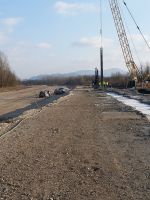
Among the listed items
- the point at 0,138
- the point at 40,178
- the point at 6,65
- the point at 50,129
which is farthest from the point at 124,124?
the point at 6,65

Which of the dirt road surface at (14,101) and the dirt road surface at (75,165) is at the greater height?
the dirt road surface at (75,165)

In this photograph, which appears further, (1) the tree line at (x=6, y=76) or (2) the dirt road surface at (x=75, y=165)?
(1) the tree line at (x=6, y=76)

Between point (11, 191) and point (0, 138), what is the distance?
28.4 ft

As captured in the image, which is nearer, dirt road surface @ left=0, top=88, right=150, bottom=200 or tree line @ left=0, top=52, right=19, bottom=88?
dirt road surface @ left=0, top=88, right=150, bottom=200

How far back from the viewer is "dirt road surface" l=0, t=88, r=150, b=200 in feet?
28.6

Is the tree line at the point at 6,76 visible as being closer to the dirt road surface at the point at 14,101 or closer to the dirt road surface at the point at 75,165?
the dirt road surface at the point at 14,101

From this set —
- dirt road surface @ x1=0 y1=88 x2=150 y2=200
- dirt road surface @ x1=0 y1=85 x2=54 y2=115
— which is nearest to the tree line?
dirt road surface @ x1=0 y1=85 x2=54 y2=115

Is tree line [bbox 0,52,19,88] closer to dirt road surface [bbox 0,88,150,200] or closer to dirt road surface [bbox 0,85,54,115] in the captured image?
dirt road surface [bbox 0,85,54,115]

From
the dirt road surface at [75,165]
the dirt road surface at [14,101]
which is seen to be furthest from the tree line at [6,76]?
the dirt road surface at [75,165]

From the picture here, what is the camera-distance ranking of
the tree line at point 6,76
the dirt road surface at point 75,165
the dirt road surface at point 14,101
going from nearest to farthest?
the dirt road surface at point 75,165, the dirt road surface at point 14,101, the tree line at point 6,76

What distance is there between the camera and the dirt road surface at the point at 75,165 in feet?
28.6

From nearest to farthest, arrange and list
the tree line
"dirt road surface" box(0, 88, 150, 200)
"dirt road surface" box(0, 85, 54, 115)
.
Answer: "dirt road surface" box(0, 88, 150, 200), "dirt road surface" box(0, 85, 54, 115), the tree line

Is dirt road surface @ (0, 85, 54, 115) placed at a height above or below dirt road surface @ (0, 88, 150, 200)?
below

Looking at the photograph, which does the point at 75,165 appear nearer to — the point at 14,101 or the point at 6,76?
the point at 14,101
